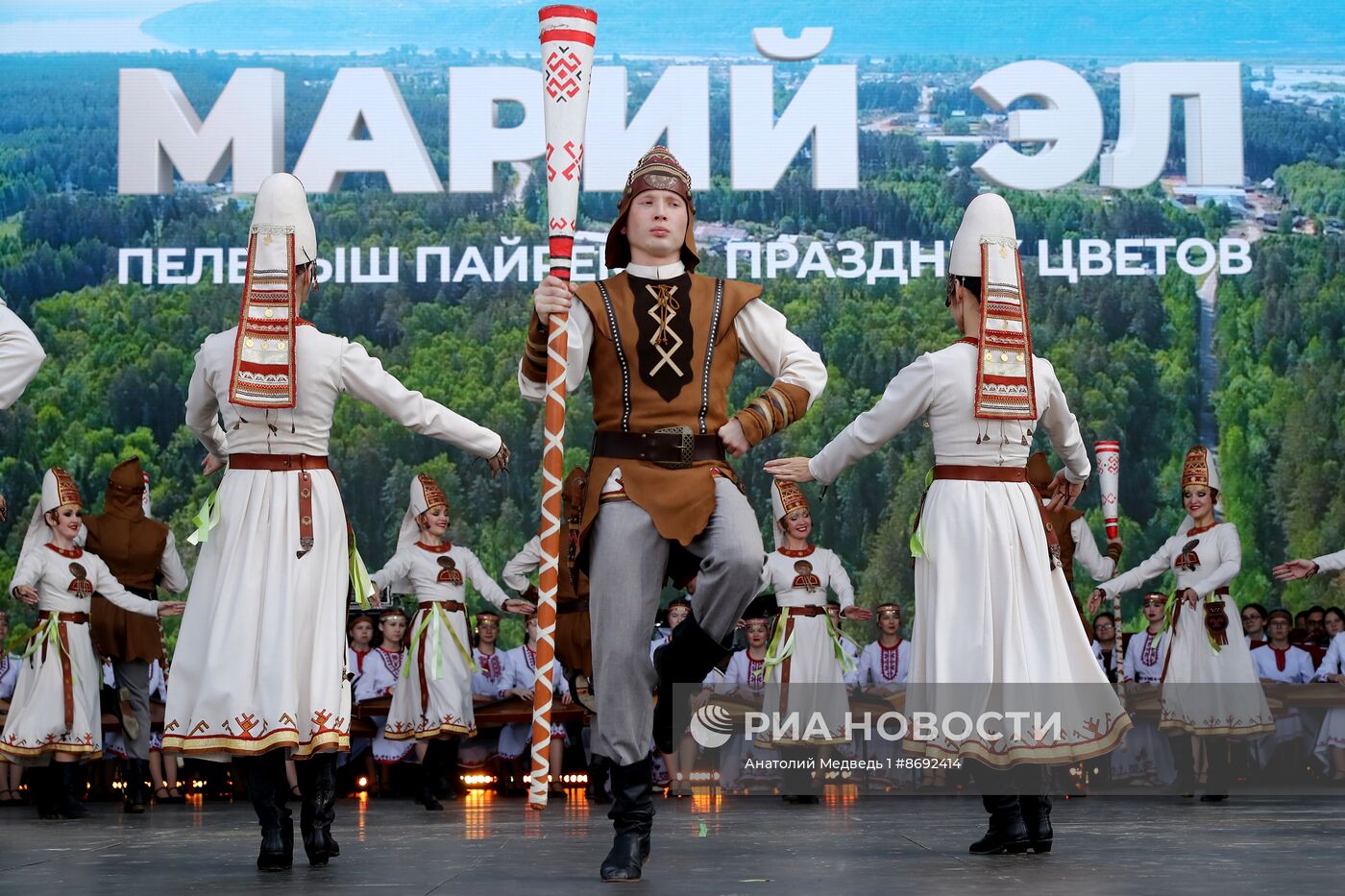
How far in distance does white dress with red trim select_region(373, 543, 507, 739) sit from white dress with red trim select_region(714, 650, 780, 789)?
1720 mm

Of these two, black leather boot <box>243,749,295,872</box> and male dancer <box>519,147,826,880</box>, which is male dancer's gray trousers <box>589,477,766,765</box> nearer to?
male dancer <box>519,147,826,880</box>

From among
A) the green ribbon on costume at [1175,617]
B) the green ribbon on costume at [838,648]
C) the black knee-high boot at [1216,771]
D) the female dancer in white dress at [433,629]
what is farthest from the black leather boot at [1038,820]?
the female dancer in white dress at [433,629]

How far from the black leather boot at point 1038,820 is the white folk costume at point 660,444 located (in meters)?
1.17

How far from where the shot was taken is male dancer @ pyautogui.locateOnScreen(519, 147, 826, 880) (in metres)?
4.70

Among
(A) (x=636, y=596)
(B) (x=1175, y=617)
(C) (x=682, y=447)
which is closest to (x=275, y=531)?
(A) (x=636, y=596)

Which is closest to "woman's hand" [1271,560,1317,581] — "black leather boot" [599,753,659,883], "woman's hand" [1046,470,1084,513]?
"woman's hand" [1046,470,1084,513]

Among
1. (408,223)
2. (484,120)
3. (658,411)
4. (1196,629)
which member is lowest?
(1196,629)

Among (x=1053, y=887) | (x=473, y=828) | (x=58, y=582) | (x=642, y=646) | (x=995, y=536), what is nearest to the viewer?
(x=1053, y=887)

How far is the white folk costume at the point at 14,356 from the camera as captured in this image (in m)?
4.92

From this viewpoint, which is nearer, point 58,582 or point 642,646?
point 642,646

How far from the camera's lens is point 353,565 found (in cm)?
554

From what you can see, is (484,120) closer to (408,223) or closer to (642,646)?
(408,223)

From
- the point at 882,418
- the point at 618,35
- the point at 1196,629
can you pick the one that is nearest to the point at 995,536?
the point at 882,418

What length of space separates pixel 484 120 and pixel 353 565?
342 inches
